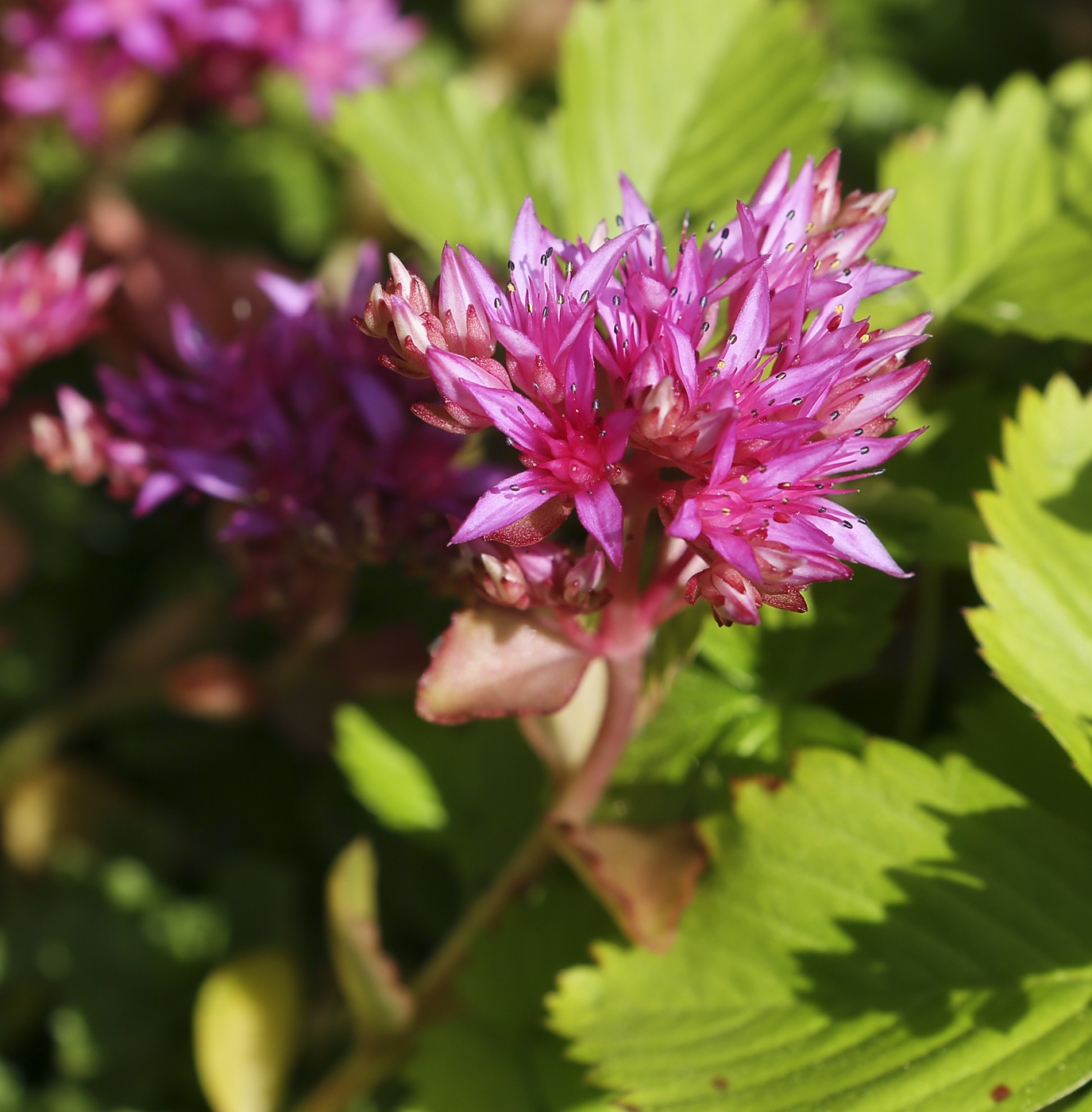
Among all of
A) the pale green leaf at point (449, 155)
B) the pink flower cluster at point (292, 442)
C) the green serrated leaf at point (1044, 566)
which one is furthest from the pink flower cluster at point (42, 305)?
the green serrated leaf at point (1044, 566)

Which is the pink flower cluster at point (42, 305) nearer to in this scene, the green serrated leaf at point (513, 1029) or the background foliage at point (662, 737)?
the background foliage at point (662, 737)

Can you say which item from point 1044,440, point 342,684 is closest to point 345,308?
point 342,684

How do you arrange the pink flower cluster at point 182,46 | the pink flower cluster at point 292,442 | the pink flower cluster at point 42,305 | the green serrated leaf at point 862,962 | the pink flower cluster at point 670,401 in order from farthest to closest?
1. the pink flower cluster at point 182,46
2. the pink flower cluster at point 42,305
3. the pink flower cluster at point 292,442
4. the green serrated leaf at point 862,962
5. the pink flower cluster at point 670,401

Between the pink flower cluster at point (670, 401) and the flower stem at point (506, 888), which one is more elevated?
the pink flower cluster at point (670, 401)

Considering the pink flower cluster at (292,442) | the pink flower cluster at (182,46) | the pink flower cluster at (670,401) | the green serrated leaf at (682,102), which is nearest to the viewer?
the pink flower cluster at (670,401)

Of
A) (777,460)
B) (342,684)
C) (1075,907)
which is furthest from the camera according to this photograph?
(342,684)

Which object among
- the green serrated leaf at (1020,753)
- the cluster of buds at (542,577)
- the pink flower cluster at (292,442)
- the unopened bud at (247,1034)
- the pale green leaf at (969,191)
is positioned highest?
the pink flower cluster at (292,442)

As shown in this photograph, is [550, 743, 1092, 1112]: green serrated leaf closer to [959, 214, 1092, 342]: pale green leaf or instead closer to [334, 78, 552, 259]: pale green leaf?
[959, 214, 1092, 342]: pale green leaf

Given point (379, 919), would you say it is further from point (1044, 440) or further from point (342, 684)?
point (1044, 440)
